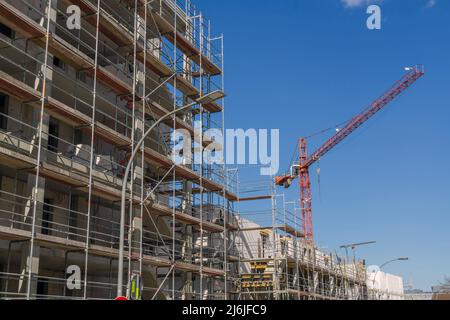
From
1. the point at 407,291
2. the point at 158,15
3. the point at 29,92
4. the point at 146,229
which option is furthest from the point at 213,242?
the point at 407,291

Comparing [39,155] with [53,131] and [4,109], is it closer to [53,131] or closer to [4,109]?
[4,109]

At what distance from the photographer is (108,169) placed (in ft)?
72.5

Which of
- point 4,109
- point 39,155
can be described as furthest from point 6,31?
point 39,155

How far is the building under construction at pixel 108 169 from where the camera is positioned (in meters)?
17.0

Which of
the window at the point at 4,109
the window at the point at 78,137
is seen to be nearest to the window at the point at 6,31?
the window at the point at 4,109

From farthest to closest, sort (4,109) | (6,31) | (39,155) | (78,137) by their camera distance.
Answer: (78,137) < (6,31) < (4,109) < (39,155)

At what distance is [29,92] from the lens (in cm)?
1638

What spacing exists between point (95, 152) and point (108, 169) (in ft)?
5.40

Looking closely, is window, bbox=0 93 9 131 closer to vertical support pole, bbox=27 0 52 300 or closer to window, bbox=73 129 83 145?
vertical support pole, bbox=27 0 52 300

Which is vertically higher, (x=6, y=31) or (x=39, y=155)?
(x=6, y=31)

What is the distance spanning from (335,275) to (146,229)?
2410 cm

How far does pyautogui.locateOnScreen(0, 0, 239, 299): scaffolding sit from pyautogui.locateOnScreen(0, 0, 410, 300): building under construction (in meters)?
0.07

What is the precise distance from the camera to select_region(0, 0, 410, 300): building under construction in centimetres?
1697

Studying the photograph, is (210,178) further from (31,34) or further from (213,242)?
(31,34)
